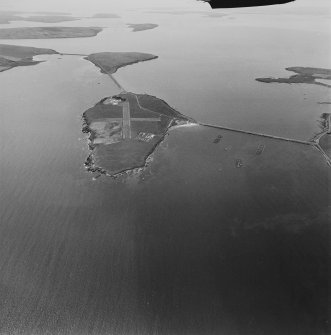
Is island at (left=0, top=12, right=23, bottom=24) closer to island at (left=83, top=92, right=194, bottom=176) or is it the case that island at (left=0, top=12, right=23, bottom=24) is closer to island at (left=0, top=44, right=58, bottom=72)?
island at (left=0, top=44, right=58, bottom=72)

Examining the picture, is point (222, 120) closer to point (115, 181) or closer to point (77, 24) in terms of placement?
point (115, 181)

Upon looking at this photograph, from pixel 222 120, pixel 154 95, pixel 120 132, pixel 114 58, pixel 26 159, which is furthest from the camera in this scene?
pixel 114 58

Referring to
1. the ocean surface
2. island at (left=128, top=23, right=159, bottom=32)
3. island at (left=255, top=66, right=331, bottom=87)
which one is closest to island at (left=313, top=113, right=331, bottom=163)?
the ocean surface

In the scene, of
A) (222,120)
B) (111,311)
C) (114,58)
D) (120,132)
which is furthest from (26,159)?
(114,58)

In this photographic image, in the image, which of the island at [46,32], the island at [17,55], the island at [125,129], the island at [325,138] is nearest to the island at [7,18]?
the island at [46,32]

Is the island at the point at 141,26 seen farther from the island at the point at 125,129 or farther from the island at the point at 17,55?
the island at the point at 125,129

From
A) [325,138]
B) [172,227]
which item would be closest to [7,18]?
[325,138]
